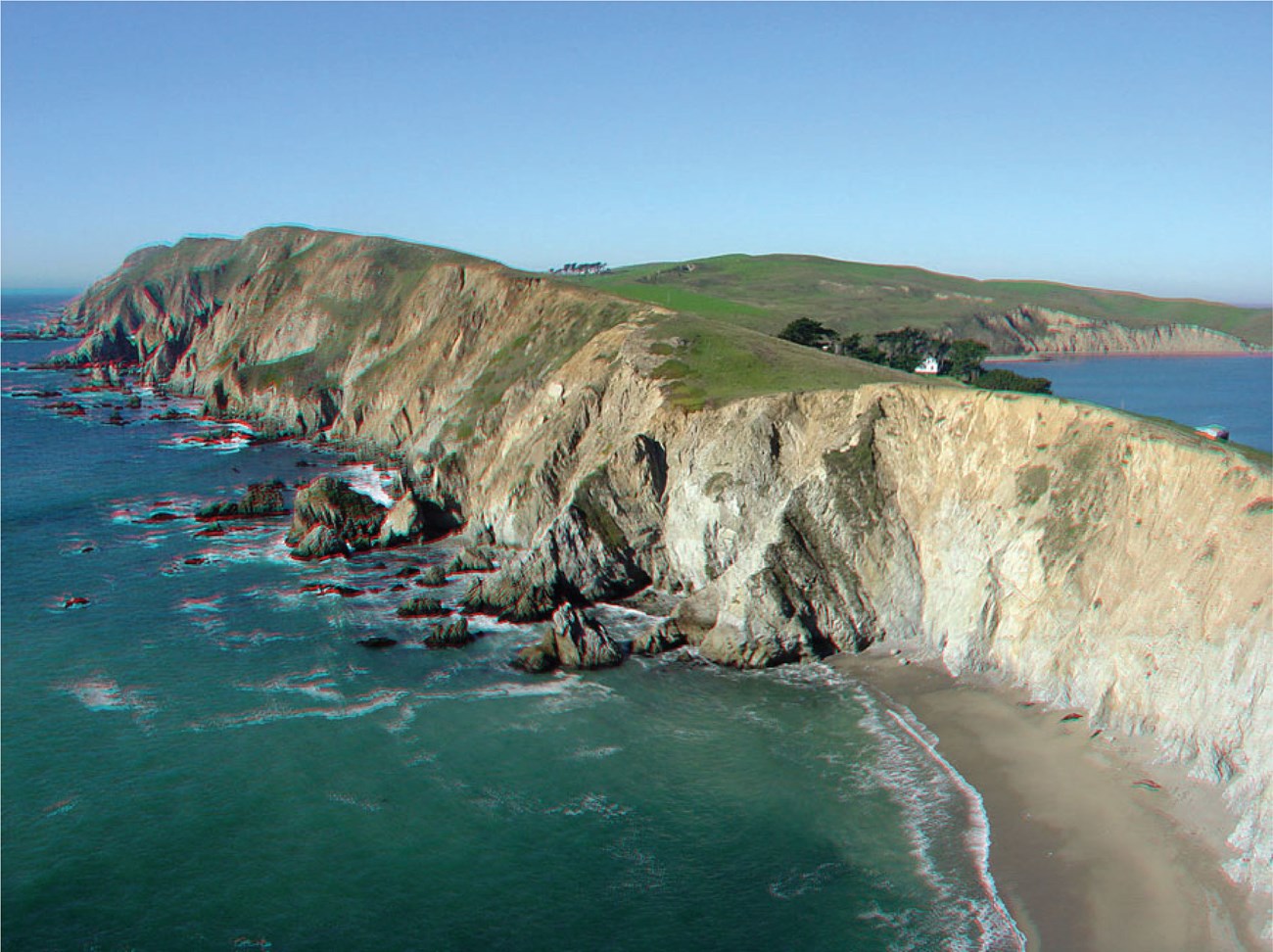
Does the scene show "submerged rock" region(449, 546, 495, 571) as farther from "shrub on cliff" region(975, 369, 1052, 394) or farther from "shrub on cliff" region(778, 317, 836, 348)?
"shrub on cliff" region(778, 317, 836, 348)

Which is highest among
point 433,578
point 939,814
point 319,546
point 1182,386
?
point 1182,386

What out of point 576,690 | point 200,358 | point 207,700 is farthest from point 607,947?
point 200,358

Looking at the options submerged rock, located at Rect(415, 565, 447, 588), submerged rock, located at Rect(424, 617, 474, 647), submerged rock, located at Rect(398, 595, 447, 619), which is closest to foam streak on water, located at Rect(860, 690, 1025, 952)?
submerged rock, located at Rect(424, 617, 474, 647)

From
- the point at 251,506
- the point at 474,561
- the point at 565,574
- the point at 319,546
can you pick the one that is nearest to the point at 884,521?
the point at 565,574

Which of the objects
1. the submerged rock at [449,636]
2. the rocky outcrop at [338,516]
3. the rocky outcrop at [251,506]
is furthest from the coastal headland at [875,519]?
the rocky outcrop at [251,506]

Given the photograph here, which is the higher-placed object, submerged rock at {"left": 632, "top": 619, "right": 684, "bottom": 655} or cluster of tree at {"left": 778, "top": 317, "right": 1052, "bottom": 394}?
cluster of tree at {"left": 778, "top": 317, "right": 1052, "bottom": 394}

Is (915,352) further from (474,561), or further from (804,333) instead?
(474,561)

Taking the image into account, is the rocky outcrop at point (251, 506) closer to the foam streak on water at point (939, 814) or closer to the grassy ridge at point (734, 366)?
the grassy ridge at point (734, 366)

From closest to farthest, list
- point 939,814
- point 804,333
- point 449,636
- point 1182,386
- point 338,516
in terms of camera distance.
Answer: point 939,814
point 449,636
point 338,516
point 804,333
point 1182,386
